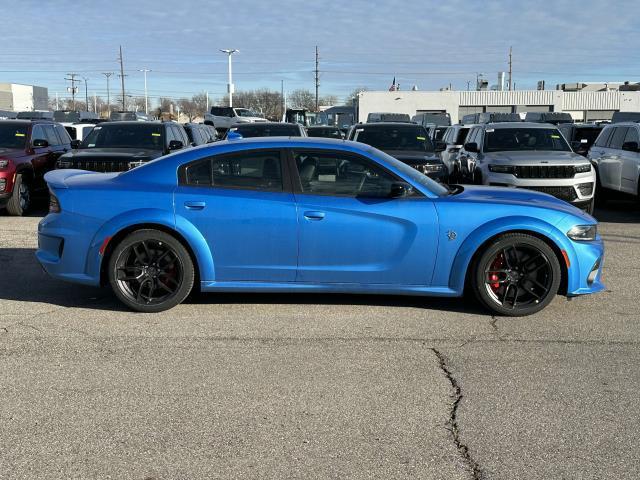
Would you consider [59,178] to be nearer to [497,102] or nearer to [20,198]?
[20,198]

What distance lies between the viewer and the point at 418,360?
4898 millimetres

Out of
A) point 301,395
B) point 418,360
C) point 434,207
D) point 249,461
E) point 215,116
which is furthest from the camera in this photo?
point 215,116

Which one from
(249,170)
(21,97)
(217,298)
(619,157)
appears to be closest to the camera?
(249,170)

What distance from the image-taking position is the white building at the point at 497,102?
56500 mm

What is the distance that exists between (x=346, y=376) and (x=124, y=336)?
6.37ft

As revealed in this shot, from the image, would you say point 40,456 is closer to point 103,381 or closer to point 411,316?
point 103,381

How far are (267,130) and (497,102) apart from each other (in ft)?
150

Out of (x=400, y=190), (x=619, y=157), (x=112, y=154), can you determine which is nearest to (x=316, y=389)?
(x=400, y=190)

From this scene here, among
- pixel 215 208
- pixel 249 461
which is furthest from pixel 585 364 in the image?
pixel 215 208

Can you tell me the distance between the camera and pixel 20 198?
12031 mm

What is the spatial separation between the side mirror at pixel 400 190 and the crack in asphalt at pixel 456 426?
151 centimetres

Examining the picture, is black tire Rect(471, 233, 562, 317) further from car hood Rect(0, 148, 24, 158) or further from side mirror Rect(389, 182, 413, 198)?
car hood Rect(0, 148, 24, 158)

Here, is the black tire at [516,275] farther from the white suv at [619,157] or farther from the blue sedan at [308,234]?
Result: the white suv at [619,157]

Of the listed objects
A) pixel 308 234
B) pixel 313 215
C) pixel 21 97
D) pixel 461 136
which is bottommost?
pixel 308 234
